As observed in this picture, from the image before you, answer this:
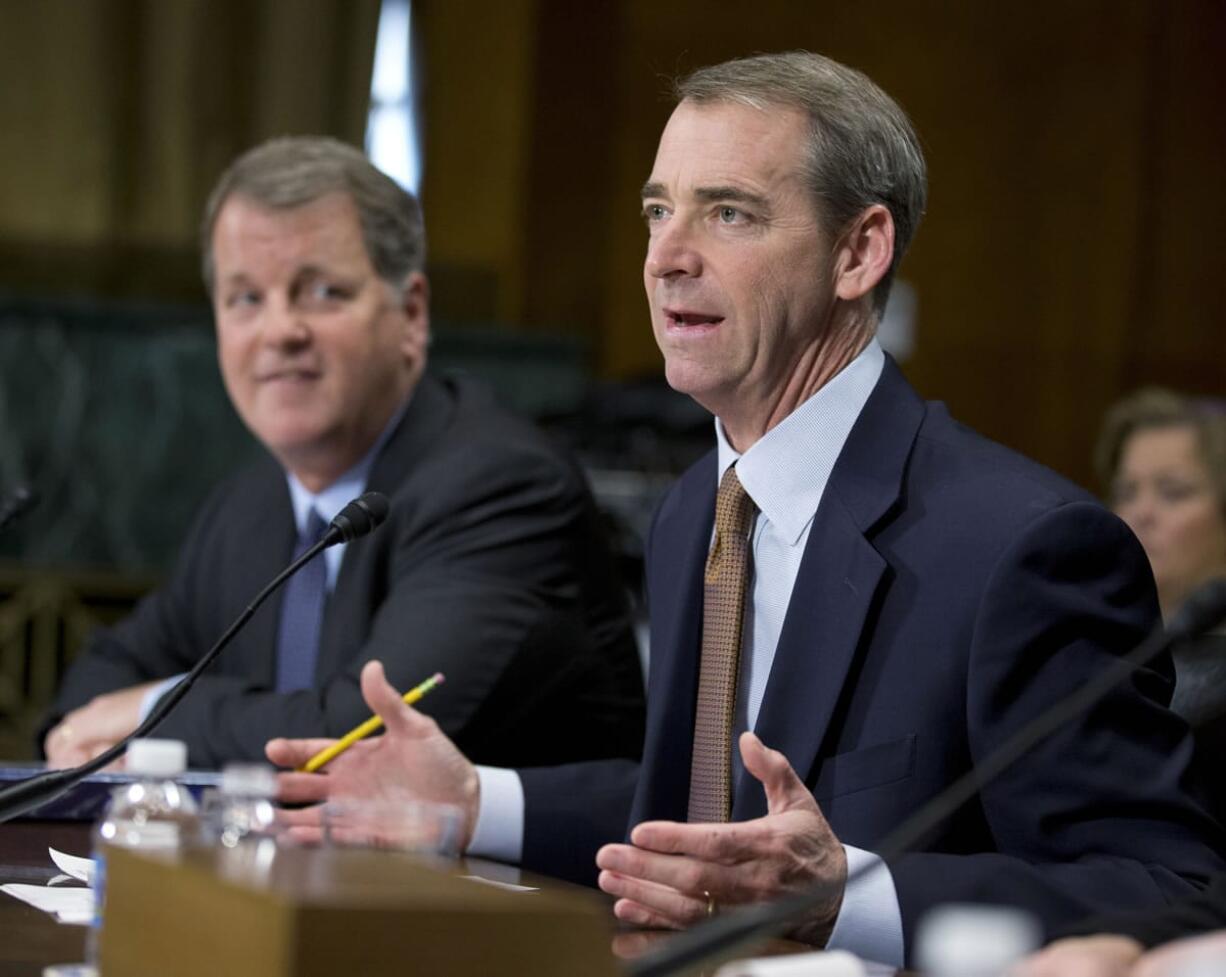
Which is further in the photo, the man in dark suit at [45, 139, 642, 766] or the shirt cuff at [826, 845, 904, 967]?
the man in dark suit at [45, 139, 642, 766]

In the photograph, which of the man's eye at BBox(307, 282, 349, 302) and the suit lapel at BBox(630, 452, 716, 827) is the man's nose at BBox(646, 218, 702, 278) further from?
the man's eye at BBox(307, 282, 349, 302)

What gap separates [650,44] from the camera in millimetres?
7688

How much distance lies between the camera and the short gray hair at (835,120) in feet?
7.51

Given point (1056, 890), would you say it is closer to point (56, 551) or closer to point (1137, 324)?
point (56, 551)

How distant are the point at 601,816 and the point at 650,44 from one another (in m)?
5.67

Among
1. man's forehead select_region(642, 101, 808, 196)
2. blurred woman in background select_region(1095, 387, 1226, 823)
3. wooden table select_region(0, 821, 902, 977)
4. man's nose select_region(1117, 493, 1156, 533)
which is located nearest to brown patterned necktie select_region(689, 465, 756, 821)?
wooden table select_region(0, 821, 902, 977)

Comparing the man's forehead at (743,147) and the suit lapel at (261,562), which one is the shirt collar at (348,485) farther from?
the man's forehead at (743,147)

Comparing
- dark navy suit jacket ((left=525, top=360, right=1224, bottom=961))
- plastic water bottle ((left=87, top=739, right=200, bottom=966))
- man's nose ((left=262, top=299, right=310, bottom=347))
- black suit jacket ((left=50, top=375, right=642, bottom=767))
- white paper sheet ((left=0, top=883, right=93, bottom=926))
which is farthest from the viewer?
man's nose ((left=262, top=299, right=310, bottom=347))

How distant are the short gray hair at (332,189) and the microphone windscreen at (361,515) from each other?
1.15 metres

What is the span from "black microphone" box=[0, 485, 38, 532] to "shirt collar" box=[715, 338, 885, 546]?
3.45 ft

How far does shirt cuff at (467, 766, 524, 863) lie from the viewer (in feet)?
7.68

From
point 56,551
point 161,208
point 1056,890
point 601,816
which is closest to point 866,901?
point 1056,890

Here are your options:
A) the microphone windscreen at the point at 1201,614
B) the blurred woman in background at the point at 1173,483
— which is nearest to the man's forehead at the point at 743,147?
the microphone windscreen at the point at 1201,614

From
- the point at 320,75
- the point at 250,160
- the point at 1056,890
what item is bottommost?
the point at 1056,890
